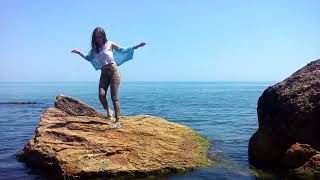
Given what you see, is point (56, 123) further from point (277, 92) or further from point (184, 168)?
point (277, 92)

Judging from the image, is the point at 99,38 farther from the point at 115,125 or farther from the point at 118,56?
the point at 115,125

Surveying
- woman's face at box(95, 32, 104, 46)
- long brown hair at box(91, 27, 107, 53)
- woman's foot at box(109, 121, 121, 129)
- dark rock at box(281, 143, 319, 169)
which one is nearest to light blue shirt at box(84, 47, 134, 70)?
long brown hair at box(91, 27, 107, 53)

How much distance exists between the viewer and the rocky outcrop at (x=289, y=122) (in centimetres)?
934

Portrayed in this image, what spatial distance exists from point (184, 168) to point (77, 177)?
2.75m

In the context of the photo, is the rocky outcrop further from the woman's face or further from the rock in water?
the woman's face

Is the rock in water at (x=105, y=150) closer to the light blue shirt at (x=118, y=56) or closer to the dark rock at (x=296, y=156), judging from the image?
the light blue shirt at (x=118, y=56)

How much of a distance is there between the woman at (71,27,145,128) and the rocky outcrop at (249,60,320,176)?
3.86 m

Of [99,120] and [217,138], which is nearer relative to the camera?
[99,120]

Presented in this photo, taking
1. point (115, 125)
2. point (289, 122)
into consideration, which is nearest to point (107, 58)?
point (115, 125)

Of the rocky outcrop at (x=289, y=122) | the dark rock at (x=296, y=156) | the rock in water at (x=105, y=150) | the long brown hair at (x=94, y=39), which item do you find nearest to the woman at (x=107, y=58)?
the long brown hair at (x=94, y=39)

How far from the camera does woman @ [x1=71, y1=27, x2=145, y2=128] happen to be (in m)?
11.6

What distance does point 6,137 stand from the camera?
59.1ft

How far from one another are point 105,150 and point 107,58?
2.67 metres

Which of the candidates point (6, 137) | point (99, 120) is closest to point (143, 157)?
point (99, 120)
